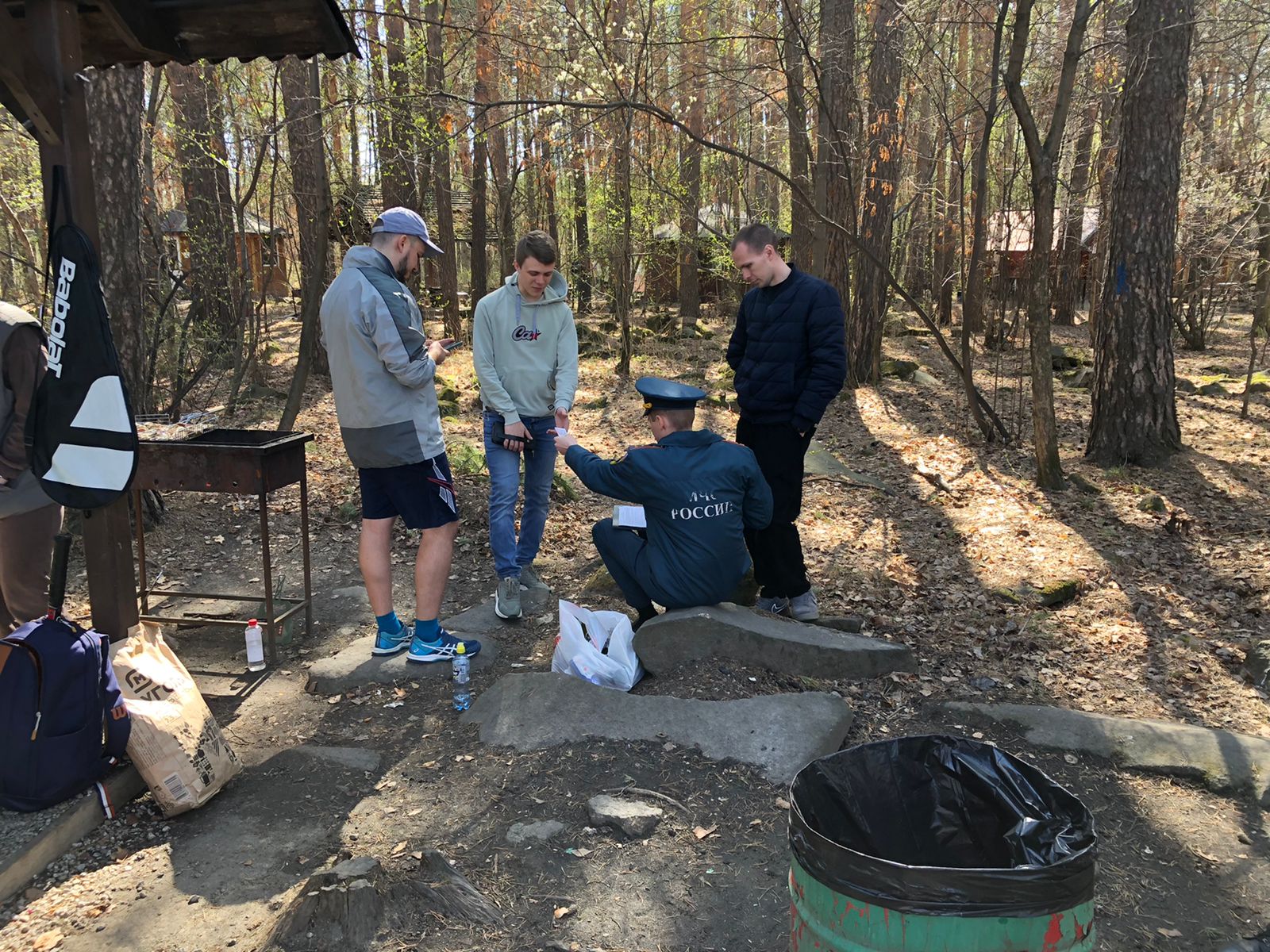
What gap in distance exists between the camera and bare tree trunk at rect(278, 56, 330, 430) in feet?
24.9

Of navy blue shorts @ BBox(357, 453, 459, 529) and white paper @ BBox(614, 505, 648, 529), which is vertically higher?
navy blue shorts @ BBox(357, 453, 459, 529)

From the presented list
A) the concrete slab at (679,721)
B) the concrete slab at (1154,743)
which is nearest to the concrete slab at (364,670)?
the concrete slab at (679,721)

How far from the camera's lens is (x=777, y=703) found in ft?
12.3

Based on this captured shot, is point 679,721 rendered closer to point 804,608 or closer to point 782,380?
point 804,608

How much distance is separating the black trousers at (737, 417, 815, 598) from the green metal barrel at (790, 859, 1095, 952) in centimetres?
289

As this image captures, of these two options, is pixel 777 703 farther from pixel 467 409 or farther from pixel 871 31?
pixel 871 31

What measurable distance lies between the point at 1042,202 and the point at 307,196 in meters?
9.12

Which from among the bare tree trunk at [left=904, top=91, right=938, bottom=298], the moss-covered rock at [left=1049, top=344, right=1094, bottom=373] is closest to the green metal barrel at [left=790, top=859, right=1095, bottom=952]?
the moss-covered rock at [left=1049, top=344, right=1094, bottom=373]

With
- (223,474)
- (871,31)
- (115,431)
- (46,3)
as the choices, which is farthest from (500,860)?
(871,31)

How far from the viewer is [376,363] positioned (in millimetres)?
4156

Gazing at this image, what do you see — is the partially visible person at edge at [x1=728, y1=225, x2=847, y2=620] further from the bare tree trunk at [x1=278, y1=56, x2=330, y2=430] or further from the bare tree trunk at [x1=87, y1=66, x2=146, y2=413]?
the bare tree trunk at [x1=87, y1=66, x2=146, y2=413]

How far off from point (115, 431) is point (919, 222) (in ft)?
62.3

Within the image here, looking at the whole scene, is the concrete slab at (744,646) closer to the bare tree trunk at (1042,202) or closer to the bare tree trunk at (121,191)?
the bare tree trunk at (1042,202)

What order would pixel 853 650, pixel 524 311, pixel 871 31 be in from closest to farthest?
pixel 853 650
pixel 524 311
pixel 871 31
